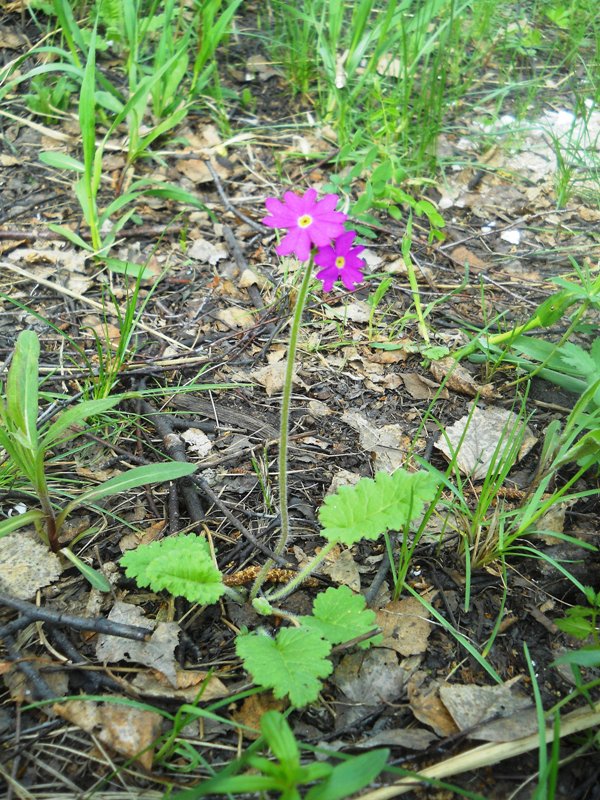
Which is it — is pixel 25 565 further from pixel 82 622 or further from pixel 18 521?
pixel 82 622

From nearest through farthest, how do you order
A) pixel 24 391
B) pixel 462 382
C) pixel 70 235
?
1. pixel 24 391
2. pixel 462 382
3. pixel 70 235

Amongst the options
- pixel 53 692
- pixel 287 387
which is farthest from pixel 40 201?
pixel 53 692

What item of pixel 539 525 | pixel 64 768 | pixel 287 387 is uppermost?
pixel 287 387

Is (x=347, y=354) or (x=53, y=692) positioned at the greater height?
(x=347, y=354)

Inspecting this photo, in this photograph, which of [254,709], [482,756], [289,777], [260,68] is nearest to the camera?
[289,777]

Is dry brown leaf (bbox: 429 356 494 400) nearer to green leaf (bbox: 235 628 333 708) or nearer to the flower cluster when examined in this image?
the flower cluster

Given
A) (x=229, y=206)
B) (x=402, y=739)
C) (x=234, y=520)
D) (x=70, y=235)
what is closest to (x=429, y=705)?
(x=402, y=739)

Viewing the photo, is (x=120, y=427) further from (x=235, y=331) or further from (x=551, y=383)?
(x=551, y=383)
